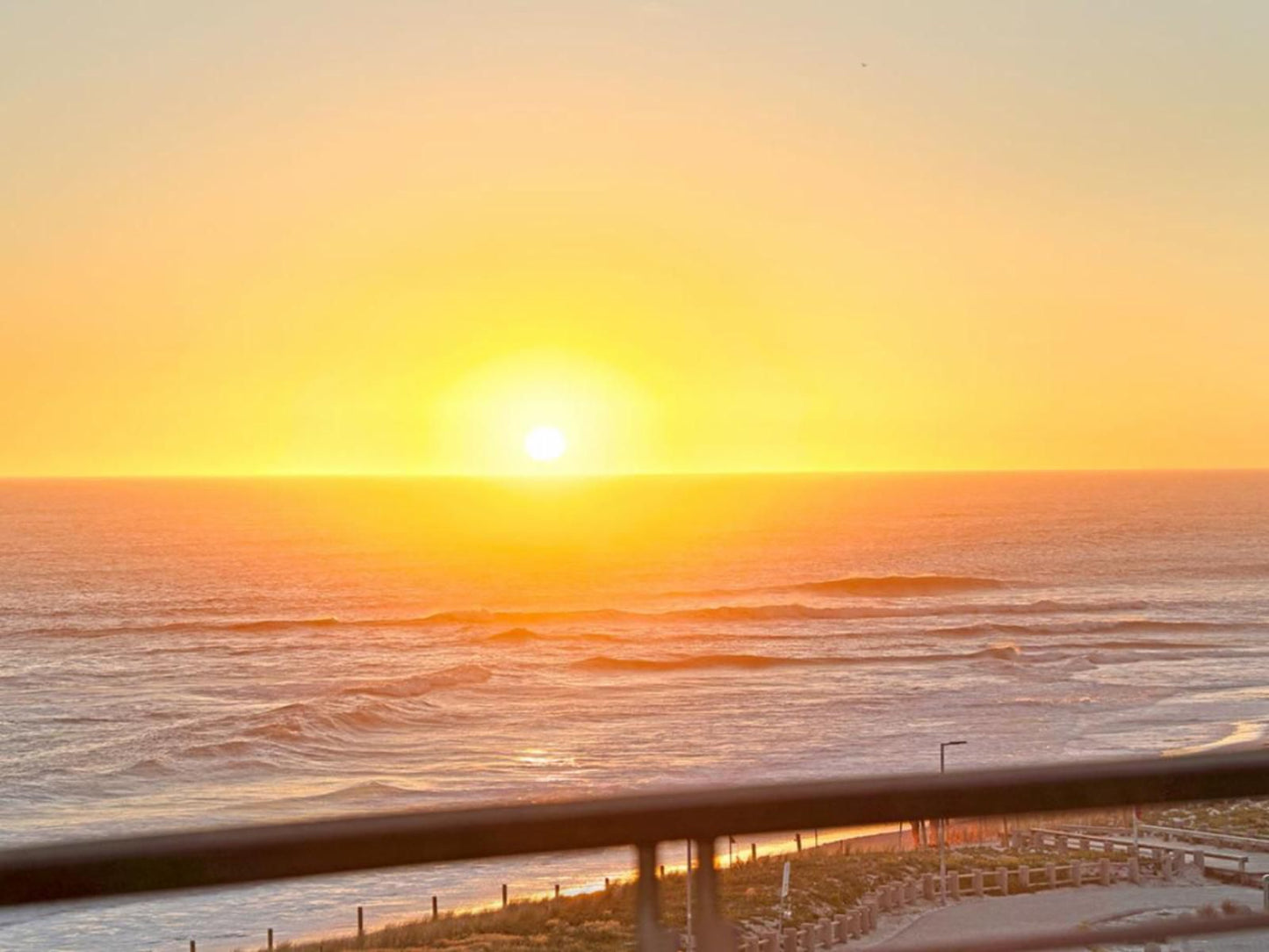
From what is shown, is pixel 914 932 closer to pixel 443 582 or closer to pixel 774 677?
pixel 774 677

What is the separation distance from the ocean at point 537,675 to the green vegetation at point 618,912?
0.34 feet

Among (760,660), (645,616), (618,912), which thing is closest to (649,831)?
(618,912)

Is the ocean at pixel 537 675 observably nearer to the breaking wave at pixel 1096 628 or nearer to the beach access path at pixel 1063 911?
the breaking wave at pixel 1096 628

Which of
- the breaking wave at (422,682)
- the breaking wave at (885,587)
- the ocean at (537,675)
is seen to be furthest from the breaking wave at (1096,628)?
the breaking wave at (422,682)

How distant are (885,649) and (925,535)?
61.2 m

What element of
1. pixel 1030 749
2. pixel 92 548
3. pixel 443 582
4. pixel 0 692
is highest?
pixel 92 548

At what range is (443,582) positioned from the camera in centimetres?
8050

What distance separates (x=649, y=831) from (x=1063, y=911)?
2.83 ft

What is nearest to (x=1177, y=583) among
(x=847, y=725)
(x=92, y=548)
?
(x=847, y=725)

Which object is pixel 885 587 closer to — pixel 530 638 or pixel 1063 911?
pixel 530 638

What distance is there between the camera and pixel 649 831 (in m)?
1.90

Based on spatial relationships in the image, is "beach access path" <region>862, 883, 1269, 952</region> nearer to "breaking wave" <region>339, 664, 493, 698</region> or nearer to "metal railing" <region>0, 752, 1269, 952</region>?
"metal railing" <region>0, 752, 1269, 952</region>

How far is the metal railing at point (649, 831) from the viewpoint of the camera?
5.52 ft

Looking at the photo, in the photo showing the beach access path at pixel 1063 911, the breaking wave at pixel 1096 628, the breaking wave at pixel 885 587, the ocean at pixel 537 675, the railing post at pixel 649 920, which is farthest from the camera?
the breaking wave at pixel 885 587
